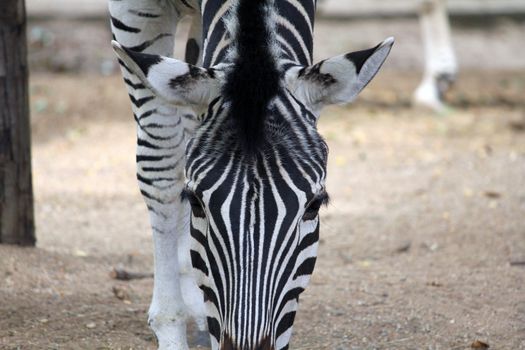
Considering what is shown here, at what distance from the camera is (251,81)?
3262 millimetres

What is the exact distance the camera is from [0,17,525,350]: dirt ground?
201 inches

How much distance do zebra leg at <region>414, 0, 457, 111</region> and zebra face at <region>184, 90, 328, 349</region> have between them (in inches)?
353

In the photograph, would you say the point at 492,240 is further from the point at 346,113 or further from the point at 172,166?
the point at 346,113

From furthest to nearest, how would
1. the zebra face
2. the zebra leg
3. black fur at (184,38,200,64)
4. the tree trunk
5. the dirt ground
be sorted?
1. the zebra leg
2. the tree trunk
3. black fur at (184,38,200,64)
4. the dirt ground
5. the zebra face

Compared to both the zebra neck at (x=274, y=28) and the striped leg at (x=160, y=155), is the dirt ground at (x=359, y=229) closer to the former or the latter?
the striped leg at (x=160, y=155)

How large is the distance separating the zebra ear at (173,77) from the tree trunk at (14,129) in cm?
279

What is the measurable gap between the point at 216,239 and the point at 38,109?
27.5 ft

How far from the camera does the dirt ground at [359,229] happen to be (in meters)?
5.11

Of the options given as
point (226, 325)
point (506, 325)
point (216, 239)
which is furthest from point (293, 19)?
point (506, 325)

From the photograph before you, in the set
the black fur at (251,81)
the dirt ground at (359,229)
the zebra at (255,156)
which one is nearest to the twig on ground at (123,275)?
the dirt ground at (359,229)

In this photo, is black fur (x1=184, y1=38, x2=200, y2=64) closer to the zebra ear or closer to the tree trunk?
the tree trunk

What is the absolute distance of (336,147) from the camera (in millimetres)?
10273

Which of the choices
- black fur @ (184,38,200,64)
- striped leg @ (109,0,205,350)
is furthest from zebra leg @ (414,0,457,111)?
striped leg @ (109,0,205,350)

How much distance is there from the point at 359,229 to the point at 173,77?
4344 mm
